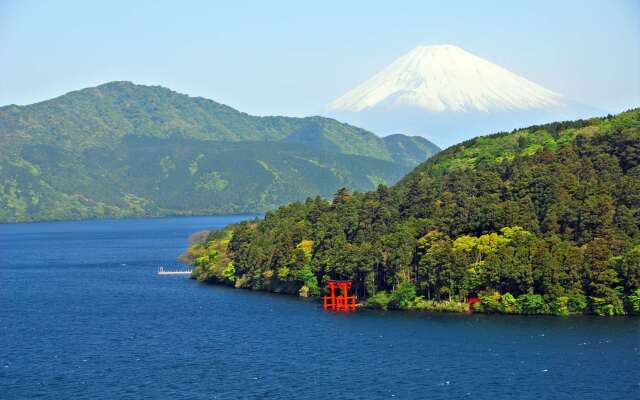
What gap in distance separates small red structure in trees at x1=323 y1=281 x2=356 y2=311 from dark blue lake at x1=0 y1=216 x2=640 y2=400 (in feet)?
7.50

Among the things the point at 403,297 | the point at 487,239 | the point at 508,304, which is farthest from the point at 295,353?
the point at 487,239

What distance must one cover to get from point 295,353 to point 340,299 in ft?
92.3

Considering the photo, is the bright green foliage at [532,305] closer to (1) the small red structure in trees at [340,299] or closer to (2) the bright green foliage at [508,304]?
(2) the bright green foliage at [508,304]

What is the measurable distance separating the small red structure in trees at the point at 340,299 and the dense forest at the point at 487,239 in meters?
2.02

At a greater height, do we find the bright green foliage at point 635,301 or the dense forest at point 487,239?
the dense forest at point 487,239

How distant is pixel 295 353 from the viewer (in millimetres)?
88562

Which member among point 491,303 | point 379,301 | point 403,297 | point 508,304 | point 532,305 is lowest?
point 532,305

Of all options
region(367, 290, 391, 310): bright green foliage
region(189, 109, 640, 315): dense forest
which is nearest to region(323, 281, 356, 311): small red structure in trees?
region(189, 109, 640, 315): dense forest

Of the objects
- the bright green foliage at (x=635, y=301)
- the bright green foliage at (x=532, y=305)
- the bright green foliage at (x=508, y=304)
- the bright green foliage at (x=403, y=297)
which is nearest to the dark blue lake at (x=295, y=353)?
the bright green foliage at (x=508, y=304)

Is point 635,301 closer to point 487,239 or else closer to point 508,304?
point 508,304

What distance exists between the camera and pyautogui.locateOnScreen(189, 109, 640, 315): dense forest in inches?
4102

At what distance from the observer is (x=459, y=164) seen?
6570 inches

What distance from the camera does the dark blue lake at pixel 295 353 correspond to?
2953 inches

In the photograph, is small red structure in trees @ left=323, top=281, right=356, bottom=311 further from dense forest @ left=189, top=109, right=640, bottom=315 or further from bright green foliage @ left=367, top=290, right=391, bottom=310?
bright green foliage @ left=367, top=290, right=391, bottom=310
